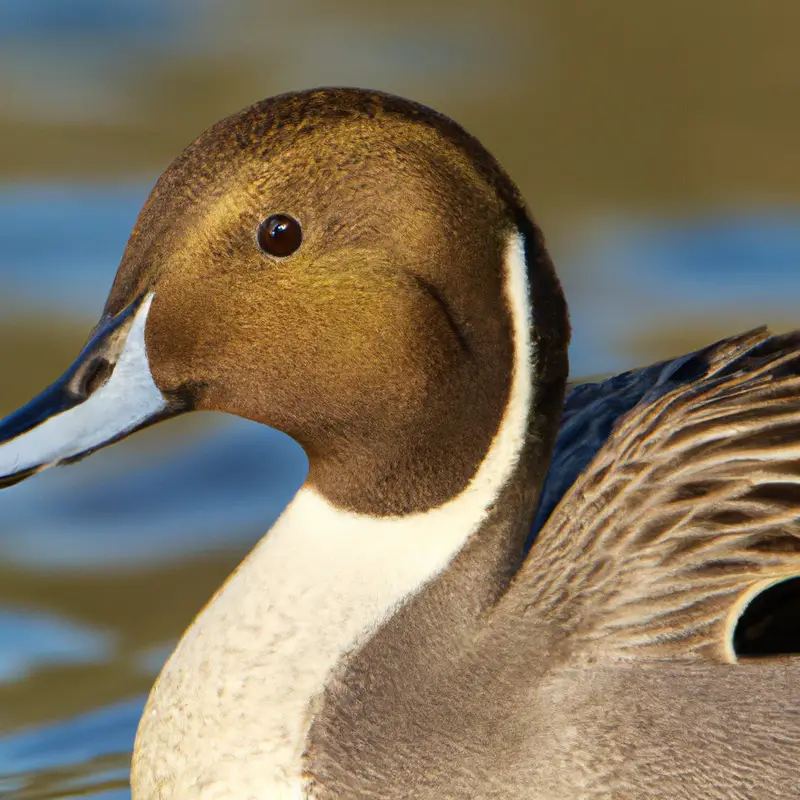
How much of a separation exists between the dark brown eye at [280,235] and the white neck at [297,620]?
416 mm

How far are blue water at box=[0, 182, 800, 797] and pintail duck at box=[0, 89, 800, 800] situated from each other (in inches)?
40.9

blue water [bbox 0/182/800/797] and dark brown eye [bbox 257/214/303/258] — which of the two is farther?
blue water [bbox 0/182/800/797]

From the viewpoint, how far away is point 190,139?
668 centimetres

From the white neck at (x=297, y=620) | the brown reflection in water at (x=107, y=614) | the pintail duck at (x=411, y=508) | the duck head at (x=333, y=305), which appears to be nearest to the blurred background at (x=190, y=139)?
the brown reflection in water at (x=107, y=614)

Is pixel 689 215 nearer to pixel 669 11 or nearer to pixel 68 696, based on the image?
pixel 669 11

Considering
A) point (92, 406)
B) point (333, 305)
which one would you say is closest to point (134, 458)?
point (92, 406)

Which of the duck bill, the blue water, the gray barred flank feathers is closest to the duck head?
the duck bill

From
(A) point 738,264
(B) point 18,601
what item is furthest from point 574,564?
(A) point 738,264

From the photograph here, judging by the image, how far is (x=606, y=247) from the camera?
249 inches

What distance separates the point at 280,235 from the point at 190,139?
3748 millimetres

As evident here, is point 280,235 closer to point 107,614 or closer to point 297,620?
point 297,620

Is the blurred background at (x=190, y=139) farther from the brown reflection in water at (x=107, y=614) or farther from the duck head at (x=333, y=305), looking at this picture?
the duck head at (x=333, y=305)

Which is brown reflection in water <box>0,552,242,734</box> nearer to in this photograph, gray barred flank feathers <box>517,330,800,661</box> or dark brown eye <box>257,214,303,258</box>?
gray barred flank feathers <box>517,330,800,661</box>

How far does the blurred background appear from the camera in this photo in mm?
4613
